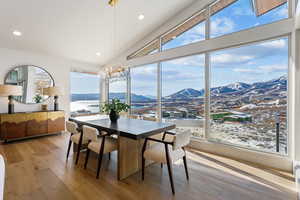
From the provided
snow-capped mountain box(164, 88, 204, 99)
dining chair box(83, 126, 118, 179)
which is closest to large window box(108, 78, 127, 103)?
snow-capped mountain box(164, 88, 204, 99)

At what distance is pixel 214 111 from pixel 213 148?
82cm

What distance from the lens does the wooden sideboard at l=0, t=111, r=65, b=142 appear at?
3789mm

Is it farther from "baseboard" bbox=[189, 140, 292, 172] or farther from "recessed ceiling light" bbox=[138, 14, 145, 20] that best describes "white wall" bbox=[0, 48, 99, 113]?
"baseboard" bbox=[189, 140, 292, 172]

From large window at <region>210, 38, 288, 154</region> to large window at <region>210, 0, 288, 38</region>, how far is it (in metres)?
0.42

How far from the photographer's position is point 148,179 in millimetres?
2328

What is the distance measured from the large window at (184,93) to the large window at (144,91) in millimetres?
377

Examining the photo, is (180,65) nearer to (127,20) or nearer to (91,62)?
(127,20)

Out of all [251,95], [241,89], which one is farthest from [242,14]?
[251,95]

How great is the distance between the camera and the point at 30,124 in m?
4.10

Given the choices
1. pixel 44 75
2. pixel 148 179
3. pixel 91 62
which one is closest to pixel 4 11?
pixel 44 75

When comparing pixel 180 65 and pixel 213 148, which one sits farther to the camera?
pixel 180 65

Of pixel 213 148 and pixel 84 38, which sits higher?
pixel 84 38

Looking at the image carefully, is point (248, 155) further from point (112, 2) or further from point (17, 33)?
point (17, 33)

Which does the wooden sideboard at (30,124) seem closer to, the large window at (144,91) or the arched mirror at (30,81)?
the arched mirror at (30,81)
